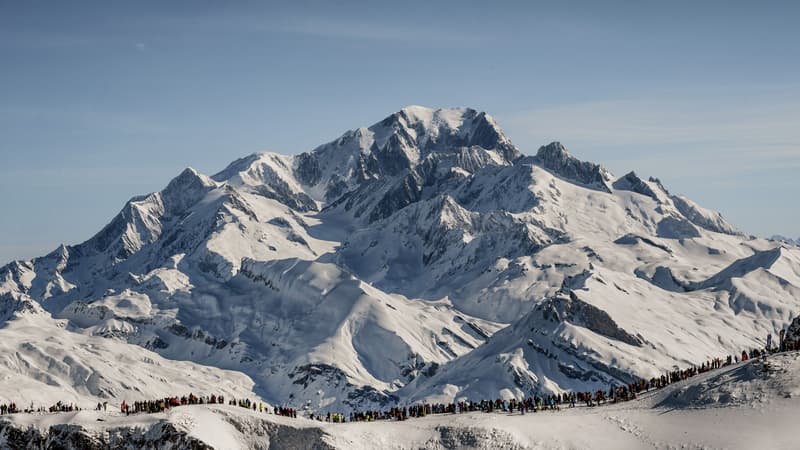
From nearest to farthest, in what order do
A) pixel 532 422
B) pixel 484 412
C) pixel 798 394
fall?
pixel 798 394 → pixel 532 422 → pixel 484 412

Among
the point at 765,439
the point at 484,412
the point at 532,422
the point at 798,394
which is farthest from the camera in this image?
the point at 484,412

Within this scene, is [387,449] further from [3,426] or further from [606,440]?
[3,426]

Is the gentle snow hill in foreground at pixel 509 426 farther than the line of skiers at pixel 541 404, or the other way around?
the line of skiers at pixel 541 404

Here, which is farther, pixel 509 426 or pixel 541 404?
pixel 541 404

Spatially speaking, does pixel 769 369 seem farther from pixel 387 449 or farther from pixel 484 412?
pixel 387 449

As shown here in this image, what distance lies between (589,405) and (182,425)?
63.0m

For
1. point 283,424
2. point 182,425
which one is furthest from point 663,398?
point 182,425

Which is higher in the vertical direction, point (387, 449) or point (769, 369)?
point (769, 369)

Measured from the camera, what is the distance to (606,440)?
146 meters

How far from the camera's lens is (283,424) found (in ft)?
500

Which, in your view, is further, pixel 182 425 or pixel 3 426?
pixel 3 426

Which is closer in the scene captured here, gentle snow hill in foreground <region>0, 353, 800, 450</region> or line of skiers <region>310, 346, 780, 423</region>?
gentle snow hill in foreground <region>0, 353, 800, 450</region>

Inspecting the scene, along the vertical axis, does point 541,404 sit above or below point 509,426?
above

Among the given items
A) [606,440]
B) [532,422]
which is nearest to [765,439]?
[606,440]
